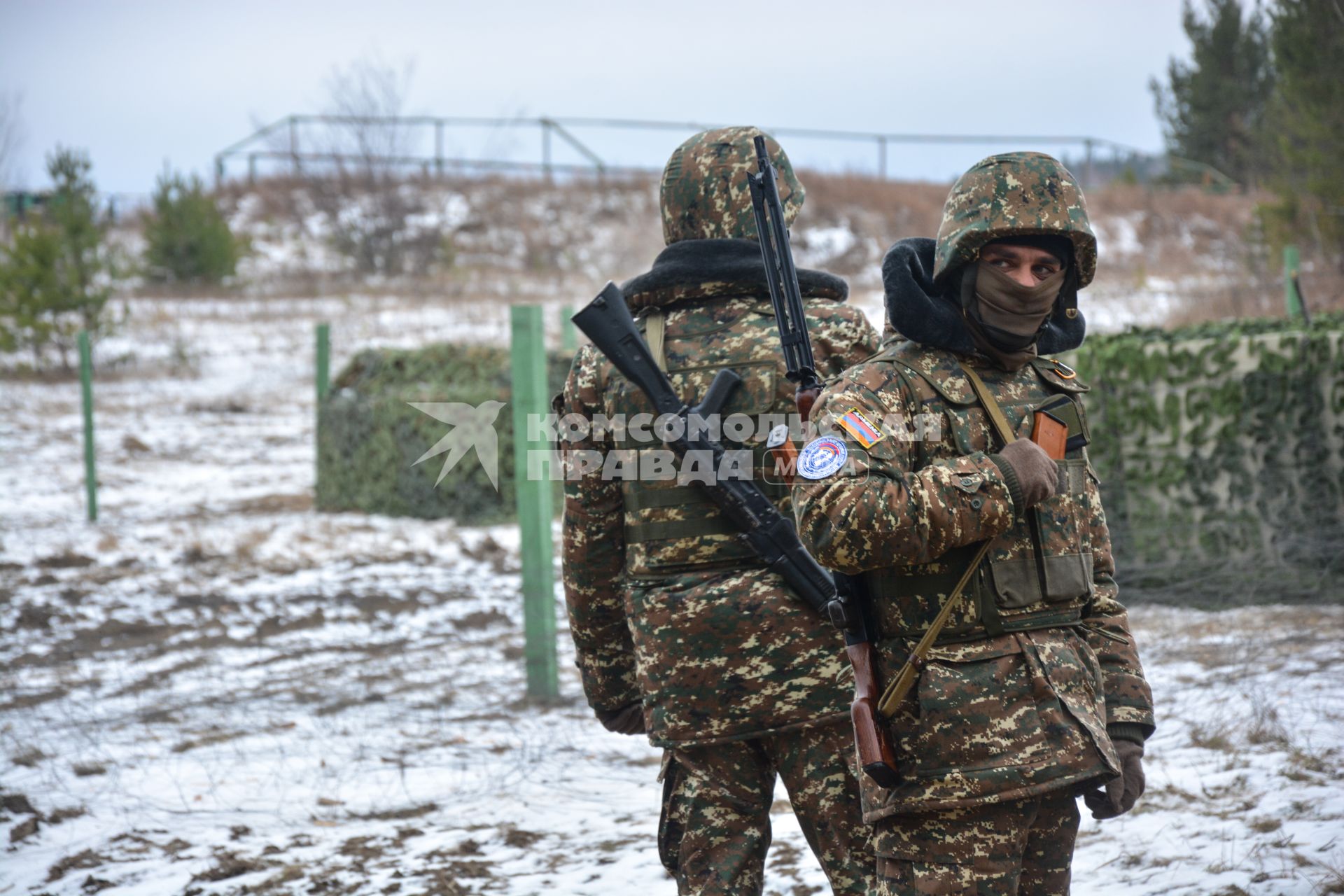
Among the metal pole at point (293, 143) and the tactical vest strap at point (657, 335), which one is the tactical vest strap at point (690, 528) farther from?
the metal pole at point (293, 143)

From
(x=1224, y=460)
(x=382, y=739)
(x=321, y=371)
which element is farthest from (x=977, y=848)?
(x=321, y=371)

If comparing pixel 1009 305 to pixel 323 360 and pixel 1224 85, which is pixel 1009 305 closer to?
pixel 323 360

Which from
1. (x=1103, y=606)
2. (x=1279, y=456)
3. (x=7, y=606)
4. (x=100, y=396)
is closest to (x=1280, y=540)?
(x=1279, y=456)

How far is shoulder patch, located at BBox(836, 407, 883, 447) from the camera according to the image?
200cm

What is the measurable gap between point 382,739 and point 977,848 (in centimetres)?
390

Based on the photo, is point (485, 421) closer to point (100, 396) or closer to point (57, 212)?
point (100, 396)

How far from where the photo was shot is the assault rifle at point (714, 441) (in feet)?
8.79

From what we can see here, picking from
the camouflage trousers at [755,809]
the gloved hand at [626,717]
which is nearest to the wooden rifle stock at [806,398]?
the camouflage trousers at [755,809]

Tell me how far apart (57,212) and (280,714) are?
627 inches

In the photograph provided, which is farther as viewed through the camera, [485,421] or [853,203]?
[853,203]

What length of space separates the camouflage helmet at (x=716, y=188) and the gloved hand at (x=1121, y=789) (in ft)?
4.40

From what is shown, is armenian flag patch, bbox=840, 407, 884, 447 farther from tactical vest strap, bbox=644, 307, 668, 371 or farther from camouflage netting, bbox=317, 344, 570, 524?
camouflage netting, bbox=317, 344, 570, 524

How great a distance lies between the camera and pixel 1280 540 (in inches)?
244

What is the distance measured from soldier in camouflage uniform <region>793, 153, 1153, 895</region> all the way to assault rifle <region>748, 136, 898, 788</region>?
0.04 m
